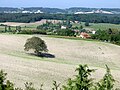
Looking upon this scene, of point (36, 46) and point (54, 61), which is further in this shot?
point (36, 46)

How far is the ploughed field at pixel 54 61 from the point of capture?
41594mm

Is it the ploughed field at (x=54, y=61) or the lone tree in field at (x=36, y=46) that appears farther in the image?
the lone tree in field at (x=36, y=46)

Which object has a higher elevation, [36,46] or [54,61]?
[36,46]

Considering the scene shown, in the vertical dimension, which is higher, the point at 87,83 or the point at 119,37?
the point at 87,83

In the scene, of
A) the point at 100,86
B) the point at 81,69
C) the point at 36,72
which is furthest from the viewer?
the point at 36,72

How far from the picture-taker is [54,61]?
56281mm

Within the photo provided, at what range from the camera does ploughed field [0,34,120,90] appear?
136 feet

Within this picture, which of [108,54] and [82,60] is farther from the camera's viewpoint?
[108,54]

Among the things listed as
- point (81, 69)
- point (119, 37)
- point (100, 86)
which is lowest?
point (119, 37)

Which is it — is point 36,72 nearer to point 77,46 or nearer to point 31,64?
point 31,64

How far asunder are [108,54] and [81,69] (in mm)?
56310

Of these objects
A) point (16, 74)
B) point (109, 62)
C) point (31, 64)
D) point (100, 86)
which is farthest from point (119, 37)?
point (100, 86)

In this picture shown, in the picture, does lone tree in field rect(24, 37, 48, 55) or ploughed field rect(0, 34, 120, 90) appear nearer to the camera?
ploughed field rect(0, 34, 120, 90)

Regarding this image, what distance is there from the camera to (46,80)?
3969 cm
